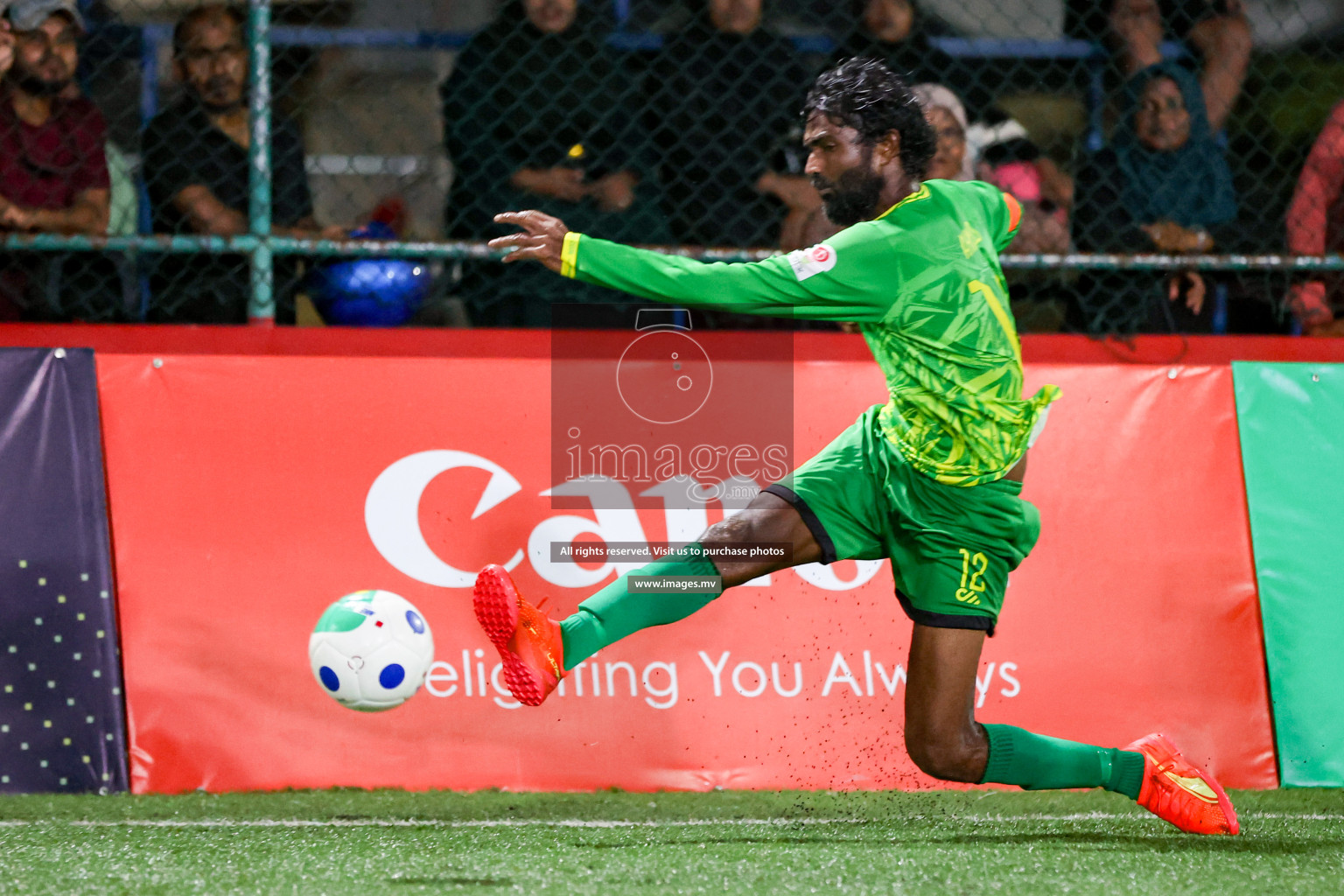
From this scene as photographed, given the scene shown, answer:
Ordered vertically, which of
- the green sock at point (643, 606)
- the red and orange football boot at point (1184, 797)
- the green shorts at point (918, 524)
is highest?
the green shorts at point (918, 524)

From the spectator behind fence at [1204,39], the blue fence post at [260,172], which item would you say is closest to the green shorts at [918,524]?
the blue fence post at [260,172]

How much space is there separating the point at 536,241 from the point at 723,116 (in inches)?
92.2

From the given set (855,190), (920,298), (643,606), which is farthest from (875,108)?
(643,606)

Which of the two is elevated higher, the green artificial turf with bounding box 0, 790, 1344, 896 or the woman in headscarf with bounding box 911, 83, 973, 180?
the woman in headscarf with bounding box 911, 83, 973, 180

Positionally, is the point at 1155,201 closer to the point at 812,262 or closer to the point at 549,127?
the point at 549,127

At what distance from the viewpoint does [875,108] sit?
3584mm

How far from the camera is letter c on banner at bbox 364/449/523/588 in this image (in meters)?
4.57

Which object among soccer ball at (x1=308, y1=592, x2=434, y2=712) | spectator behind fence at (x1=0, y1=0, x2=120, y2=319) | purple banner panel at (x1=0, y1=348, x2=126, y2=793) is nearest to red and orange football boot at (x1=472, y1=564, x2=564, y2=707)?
soccer ball at (x1=308, y1=592, x2=434, y2=712)

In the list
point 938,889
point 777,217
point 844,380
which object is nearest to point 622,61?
point 777,217

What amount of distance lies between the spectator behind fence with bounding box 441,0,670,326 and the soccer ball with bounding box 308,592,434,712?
1.88 meters

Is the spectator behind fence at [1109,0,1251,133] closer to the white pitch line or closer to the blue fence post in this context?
the white pitch line

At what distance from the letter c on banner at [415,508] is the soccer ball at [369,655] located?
0.67m

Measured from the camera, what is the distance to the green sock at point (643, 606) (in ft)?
12.2

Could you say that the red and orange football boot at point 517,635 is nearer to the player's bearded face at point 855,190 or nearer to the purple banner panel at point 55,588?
the player's bearded face at point 855,190
